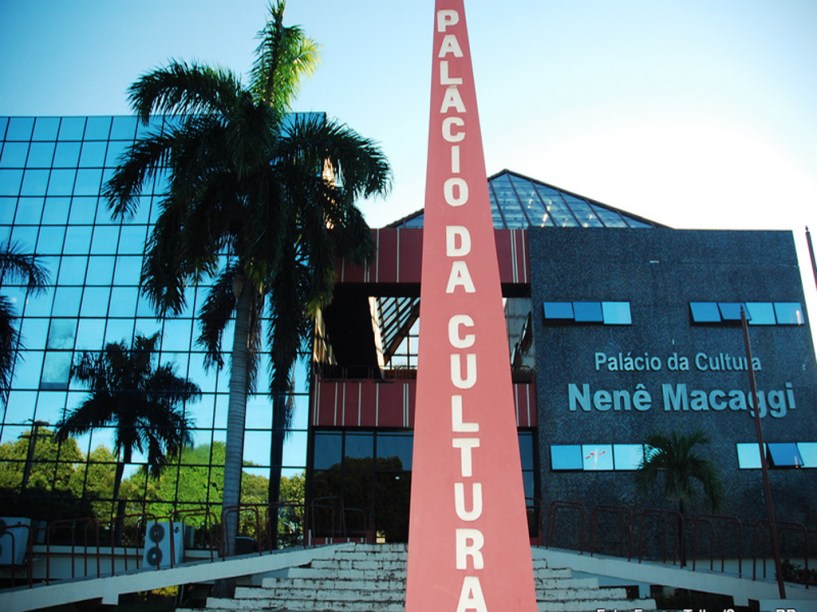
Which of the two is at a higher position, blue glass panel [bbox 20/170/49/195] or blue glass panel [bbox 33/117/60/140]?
blue glass panel [bbox 33/117/60/140]

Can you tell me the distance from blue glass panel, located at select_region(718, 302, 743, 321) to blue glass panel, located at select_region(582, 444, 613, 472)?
18.1ft

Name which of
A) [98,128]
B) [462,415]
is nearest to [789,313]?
[462,415]

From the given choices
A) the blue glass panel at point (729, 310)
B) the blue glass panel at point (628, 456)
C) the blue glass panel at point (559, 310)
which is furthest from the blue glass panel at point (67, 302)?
the blue glass panel at point (729, 310)

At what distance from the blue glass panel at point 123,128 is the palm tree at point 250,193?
10.8 meters

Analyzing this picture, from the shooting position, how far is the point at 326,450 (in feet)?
76.5

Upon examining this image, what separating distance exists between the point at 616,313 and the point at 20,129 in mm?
23441

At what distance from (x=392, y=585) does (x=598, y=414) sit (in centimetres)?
1083

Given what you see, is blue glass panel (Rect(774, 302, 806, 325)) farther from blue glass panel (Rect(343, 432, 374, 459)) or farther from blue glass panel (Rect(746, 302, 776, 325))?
blue glass panel (Rect(343, 432, 374, 459))

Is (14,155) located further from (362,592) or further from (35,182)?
(362,592)

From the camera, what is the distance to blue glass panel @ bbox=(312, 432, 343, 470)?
23.2 metres

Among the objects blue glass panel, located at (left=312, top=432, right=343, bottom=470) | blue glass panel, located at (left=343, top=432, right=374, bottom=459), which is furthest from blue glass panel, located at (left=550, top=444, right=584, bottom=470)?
blue glass panel, located at (left=312, top=432, right=343, bottom=470)

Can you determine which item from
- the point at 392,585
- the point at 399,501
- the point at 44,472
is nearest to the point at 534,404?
the point at 399,501

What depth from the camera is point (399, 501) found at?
22.9 metres

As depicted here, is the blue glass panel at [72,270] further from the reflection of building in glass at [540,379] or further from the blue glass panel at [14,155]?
the blue glass panel at [14,155]
